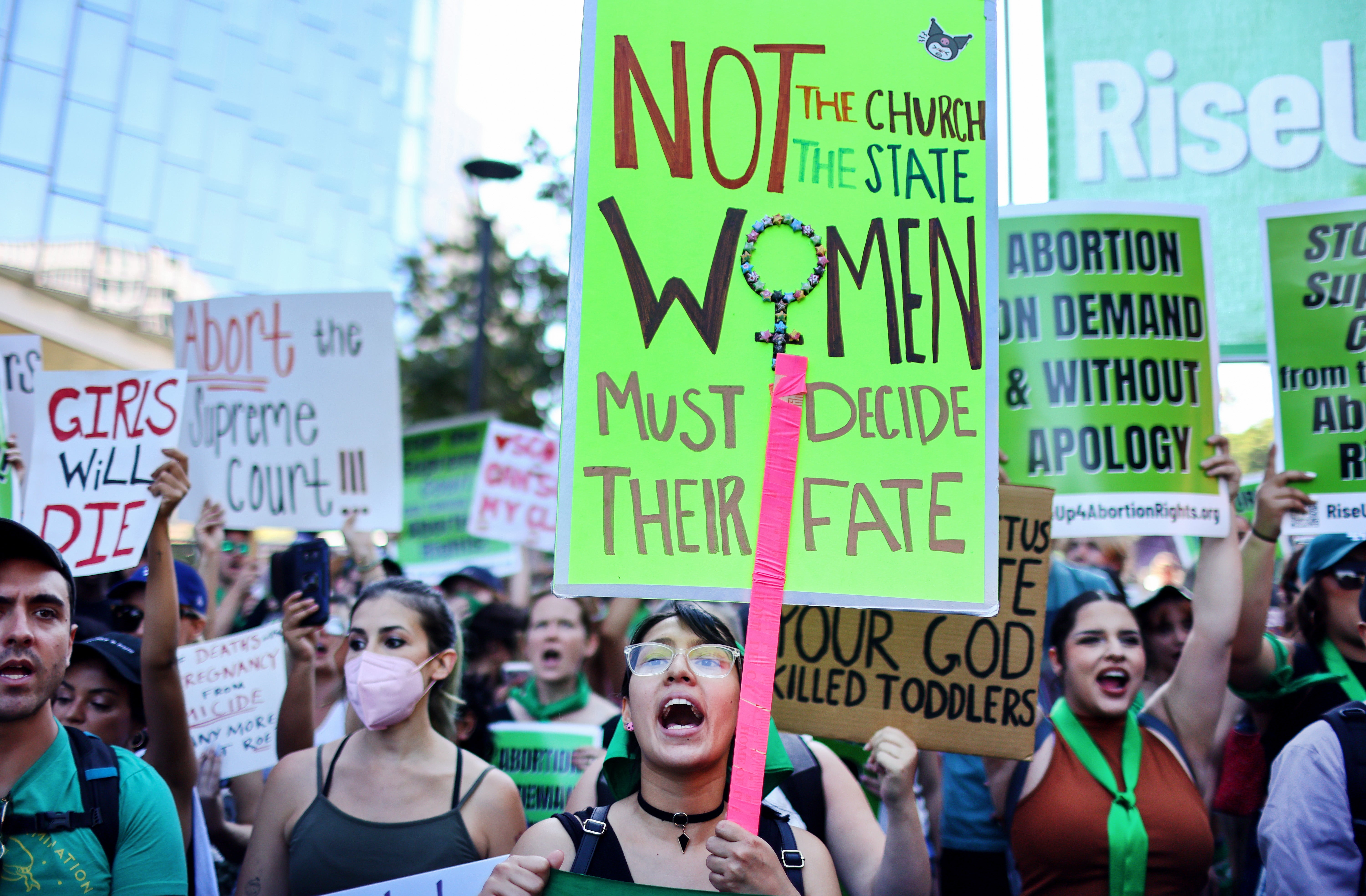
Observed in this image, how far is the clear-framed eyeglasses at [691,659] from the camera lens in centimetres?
218

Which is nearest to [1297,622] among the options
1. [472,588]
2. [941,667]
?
[941,667]

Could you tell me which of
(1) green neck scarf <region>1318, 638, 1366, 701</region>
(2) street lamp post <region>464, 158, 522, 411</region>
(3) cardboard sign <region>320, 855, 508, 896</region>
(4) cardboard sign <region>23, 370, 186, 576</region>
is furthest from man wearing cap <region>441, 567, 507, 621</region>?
(2) street lamp post <region>464, 158, 522, 411</region>

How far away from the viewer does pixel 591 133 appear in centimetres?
211

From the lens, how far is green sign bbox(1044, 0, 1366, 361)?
4871 millimetres

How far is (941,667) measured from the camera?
306 cm

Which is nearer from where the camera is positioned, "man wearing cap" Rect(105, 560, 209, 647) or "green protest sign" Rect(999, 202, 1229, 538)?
"green protest sign" Rect(999, 202, 1229, 538)

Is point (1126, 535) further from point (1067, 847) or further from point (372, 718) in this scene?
point (372, 718)

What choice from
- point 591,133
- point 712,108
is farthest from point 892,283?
point 591,133

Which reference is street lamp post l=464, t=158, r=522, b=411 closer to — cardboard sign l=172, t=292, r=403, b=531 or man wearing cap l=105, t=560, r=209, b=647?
cardboard sign l=172, t=292, r=403, b=531

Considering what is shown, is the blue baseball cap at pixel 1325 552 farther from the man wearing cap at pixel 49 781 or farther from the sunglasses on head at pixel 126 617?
the sunglasses on head at pixel 126 617

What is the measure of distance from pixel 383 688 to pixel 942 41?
227 cm

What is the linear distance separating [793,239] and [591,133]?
48 centimetres

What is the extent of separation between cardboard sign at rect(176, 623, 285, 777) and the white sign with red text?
3.01 m

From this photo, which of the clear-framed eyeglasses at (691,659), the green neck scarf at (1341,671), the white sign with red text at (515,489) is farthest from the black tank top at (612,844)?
the white sign with red text at (515,489)
